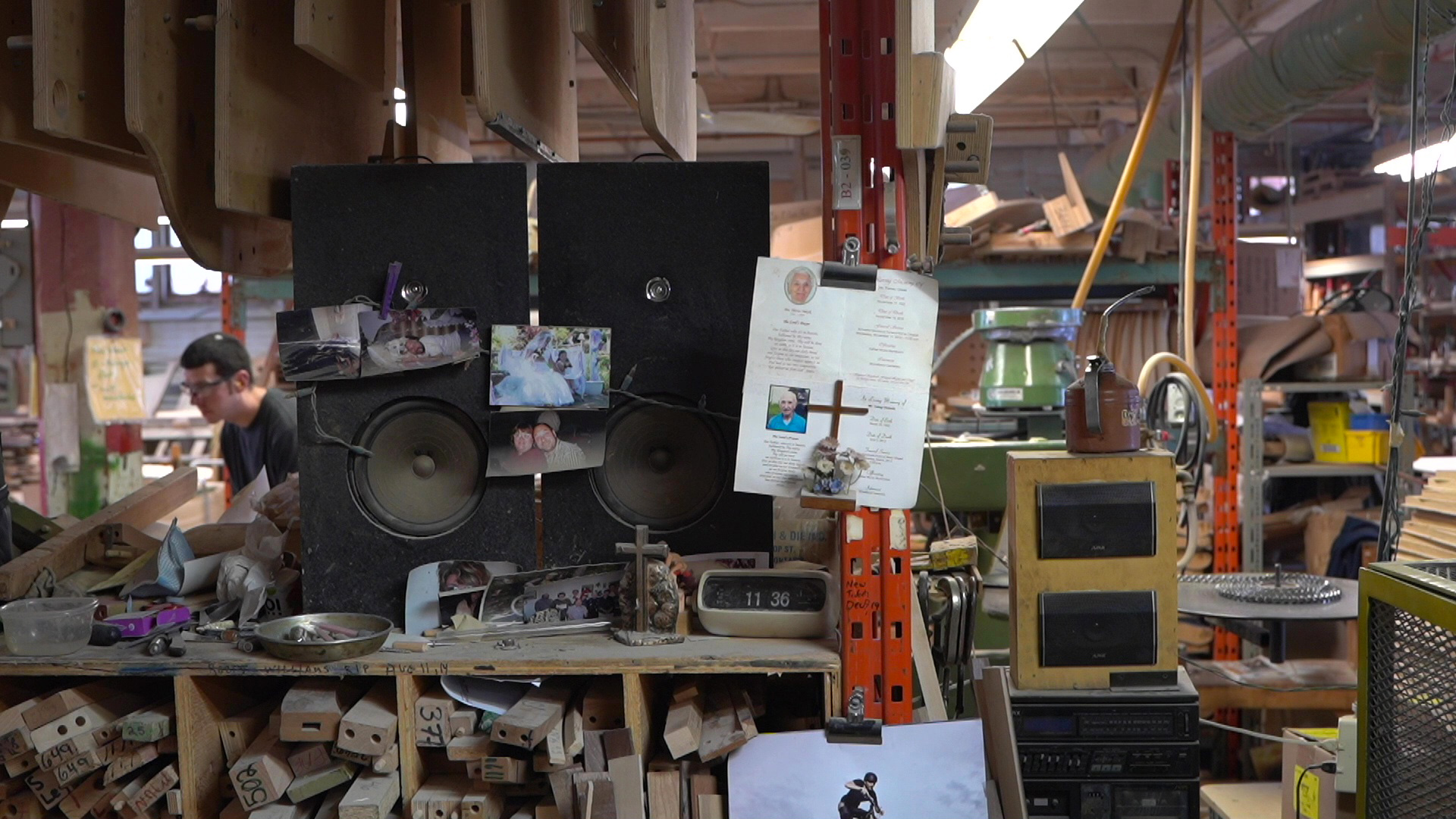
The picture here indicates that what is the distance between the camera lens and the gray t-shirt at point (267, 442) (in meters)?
3.63

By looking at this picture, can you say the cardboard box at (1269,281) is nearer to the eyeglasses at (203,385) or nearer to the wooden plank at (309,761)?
the eyeglasses at (203,385)

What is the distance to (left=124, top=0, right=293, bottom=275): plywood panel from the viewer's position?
6.33 feet

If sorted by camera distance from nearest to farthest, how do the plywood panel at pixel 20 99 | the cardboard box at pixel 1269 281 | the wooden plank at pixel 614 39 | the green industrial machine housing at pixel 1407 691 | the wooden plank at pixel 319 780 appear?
the green industrial machine housing at pixel 1407 691 → the wooden plank at pixel 319 780 → the wooden plank at pixel 614 39 → the plywood panel at pixel 20 99 → the cardboard box at pixel 1269 281

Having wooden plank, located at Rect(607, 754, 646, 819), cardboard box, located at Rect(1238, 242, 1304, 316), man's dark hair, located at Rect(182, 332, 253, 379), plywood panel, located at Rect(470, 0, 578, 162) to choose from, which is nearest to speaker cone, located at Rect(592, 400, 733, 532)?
wooden plank, located at Rect(607, 754, 646, 819)

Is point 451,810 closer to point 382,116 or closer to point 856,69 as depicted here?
point 856,69

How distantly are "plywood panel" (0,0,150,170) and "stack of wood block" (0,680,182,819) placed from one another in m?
1.04

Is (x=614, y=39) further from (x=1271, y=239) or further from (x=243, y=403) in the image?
(x=1271, y=239)

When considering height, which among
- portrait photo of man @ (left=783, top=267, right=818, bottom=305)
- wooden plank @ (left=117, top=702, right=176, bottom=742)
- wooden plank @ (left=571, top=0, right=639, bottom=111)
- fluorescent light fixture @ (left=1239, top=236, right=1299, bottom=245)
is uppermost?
fluorescent light fixture @ (left=1239, top=236, right=1299, bottom=245)

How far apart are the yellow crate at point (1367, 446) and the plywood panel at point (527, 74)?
3.18 meters

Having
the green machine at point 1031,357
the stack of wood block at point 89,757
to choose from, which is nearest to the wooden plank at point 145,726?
the stack of wood block at point 89,757

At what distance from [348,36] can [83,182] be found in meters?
1.07

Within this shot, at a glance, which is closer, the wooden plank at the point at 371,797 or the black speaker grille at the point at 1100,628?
the wooden plank at the point at 371,797

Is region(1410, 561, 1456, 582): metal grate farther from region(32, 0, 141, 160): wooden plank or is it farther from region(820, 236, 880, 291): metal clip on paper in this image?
region(32, 0, 141, 160): wooden plank

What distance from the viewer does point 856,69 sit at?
1770 mm
